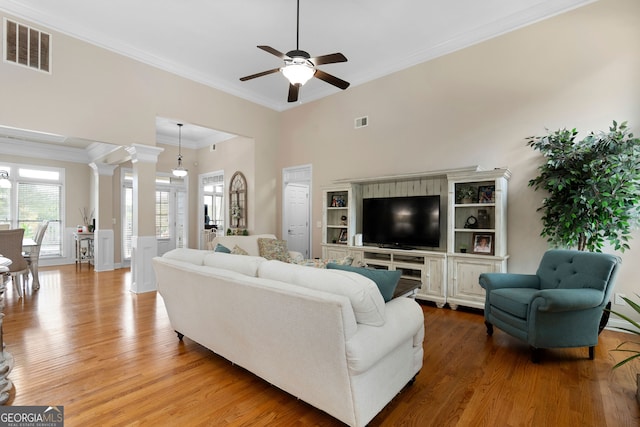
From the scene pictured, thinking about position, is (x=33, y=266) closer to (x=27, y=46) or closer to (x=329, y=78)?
(x=27, y=46)

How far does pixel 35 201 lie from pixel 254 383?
854 cm

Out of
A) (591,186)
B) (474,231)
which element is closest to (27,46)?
(474,231)

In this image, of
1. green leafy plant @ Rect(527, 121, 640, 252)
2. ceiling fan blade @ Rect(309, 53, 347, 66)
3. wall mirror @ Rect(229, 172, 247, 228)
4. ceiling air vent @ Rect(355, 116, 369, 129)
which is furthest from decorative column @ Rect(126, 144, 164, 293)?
green leafy plant @ Rect(527, 121, 640, 252)

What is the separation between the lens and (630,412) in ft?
6.42

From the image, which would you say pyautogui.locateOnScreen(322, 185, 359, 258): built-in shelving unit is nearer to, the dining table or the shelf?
the shelf

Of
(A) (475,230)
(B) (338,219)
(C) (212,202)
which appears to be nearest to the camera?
(A) (475,230)

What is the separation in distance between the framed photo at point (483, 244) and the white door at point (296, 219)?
3620mm

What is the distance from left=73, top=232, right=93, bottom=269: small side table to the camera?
7438 mm

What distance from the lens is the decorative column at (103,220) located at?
7.05m

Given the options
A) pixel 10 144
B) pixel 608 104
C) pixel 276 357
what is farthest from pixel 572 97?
pixel 10 144

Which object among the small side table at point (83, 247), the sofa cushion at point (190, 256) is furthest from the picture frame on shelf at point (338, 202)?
the small side table at point (83, 247)

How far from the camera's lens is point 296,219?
7059 mm

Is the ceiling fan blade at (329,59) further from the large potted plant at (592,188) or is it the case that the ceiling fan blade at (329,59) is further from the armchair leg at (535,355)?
the armchair leg at (535,355)

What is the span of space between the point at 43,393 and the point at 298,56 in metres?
3.51
